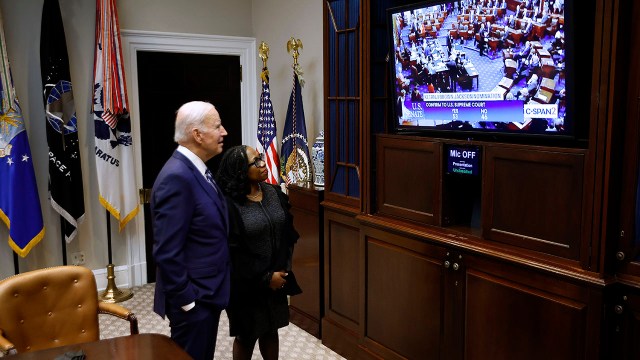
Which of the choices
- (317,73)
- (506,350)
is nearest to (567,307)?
(506,350)

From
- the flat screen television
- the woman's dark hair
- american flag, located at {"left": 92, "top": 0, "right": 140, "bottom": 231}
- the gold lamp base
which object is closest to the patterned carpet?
the gold lamp base

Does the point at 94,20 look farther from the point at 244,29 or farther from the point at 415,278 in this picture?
the point at 415,278

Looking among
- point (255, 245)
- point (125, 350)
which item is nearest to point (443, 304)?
point (255, 245)

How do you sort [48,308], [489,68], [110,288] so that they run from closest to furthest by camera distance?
[48,308], [489,68], [110,288]

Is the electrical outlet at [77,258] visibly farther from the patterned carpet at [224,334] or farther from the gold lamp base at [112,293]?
the patterned carpet at [224,334]

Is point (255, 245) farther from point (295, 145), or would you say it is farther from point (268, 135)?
point (268, 135)

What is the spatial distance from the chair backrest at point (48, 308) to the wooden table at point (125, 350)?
44 centimetres

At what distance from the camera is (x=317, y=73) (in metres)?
4.43

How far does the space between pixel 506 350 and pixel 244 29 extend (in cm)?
373

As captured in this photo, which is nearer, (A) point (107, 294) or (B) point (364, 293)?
(B) point (364, 293)

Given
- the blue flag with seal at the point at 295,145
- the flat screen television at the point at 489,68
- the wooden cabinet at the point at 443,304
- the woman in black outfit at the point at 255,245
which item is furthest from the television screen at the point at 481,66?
the blue flag with seal at the point at 295,145

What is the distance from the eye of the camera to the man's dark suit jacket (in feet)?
7.38

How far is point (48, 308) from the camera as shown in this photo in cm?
247

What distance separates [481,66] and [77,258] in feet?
11.8
